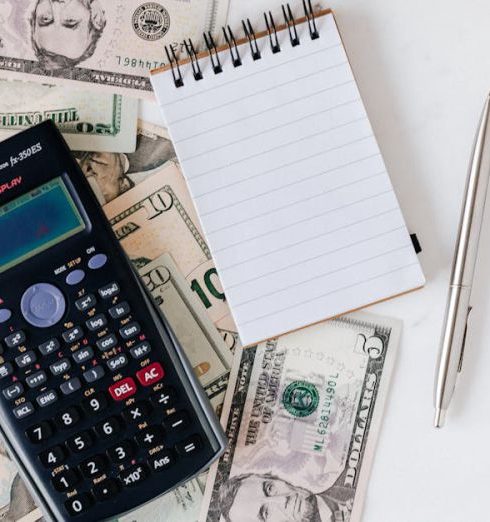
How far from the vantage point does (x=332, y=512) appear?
669 millimetres

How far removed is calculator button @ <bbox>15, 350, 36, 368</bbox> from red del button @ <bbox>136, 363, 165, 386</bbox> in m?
0.08

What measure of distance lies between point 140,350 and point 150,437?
0.22 feet

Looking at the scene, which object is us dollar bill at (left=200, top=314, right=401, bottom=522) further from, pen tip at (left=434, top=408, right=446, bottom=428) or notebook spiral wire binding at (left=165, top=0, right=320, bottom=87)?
notebook spiral wire binding at (left=165, top=0, right=320, bottom=87)

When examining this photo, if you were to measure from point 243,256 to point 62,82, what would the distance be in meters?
0.21

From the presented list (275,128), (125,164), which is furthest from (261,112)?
(125,164)

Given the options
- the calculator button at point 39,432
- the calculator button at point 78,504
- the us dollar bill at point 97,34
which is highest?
the us dollar bill at point 97,34

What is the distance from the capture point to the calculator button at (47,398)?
61 centimetres

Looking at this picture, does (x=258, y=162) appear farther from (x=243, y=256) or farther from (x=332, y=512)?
(x=332, y=512)

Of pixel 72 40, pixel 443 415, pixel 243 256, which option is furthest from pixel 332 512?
pixel 72 40

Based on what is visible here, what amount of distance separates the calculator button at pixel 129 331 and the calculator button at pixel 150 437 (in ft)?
0.24

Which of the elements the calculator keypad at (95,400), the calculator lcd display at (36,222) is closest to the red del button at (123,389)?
the calculator keypad at (95,400)

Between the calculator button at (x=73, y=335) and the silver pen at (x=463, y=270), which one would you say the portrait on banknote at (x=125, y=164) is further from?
the silver pen at (x=463, y=270)

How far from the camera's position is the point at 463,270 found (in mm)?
640

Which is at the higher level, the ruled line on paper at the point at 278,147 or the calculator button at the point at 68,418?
the ruled line on paper at the point at 278,147
